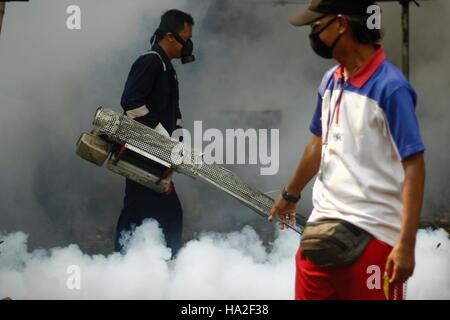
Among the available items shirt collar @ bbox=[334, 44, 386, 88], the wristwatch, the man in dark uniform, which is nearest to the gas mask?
the man in dark uniform

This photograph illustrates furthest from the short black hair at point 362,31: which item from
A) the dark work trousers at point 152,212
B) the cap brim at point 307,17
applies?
the dark work trousers at point 152,212

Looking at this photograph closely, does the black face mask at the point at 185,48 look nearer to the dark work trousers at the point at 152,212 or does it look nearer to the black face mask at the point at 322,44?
the dark work trousers at the point at 152,212

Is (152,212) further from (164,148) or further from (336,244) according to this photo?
(336,244)

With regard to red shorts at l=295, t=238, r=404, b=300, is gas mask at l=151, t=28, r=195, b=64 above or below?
above

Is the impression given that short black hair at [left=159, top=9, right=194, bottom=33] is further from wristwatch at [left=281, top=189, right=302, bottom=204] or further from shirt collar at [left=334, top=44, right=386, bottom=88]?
shirt collar at [left=334, top=44, right=386, bottom=88]

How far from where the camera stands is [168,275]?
7.05 metres

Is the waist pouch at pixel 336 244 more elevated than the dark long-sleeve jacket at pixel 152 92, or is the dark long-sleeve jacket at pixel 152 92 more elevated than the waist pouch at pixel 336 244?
the dark long-sleeve jacket at pixel 152 92

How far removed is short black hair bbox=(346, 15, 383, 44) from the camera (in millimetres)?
4656

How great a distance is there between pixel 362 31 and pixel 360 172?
2.11 feet

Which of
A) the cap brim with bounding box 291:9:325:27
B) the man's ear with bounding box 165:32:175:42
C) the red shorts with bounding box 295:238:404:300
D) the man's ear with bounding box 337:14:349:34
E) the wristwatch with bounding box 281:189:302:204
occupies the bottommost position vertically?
the red shorts with bounding box 295:238:404:300

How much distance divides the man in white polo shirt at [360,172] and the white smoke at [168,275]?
2174mm

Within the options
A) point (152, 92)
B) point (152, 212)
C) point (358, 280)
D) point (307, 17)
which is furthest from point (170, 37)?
point (358, 280)

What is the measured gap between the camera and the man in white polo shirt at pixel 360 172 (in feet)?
14.3

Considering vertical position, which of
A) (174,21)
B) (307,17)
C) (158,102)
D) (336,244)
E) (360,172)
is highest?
(174,21)
